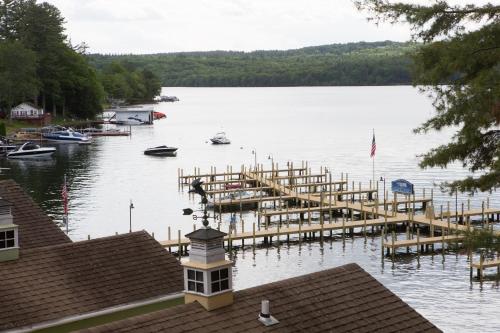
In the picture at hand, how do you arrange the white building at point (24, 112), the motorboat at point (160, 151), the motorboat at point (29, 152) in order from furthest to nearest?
the white building at point (24, 112) < the motorboat at point (160, 151) < the motorboat at point (29, 152)

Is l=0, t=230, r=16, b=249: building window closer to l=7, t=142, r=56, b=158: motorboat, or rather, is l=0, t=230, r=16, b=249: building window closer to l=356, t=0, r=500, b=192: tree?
l=356, t=0, r=500, b=192: tree

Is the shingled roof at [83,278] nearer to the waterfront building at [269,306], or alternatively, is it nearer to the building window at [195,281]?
the building window at [195,281]

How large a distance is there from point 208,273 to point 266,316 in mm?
1972

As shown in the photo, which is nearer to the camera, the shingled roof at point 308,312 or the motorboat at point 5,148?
the shingled roof at point 308,312

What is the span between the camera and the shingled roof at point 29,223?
31.2 meters

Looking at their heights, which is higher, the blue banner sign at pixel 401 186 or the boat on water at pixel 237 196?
the blue banner sign at pixel 401 186

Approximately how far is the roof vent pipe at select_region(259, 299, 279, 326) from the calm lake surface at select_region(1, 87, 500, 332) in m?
6.39

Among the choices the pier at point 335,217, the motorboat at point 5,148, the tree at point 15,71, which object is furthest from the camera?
the tree at point 15,71

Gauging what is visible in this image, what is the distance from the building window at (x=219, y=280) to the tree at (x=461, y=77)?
19.5 feet

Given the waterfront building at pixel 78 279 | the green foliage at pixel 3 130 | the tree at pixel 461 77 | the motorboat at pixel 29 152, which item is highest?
the tree at pixel 461 77

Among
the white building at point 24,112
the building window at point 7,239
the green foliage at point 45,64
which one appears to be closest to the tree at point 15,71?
the green foliage at point 45,64

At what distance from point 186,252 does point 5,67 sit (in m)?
87.2

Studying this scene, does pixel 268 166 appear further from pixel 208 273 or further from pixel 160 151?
pixel 208 273

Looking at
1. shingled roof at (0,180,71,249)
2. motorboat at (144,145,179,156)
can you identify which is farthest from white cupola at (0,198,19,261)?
motorboat at (144,145,179,156)
